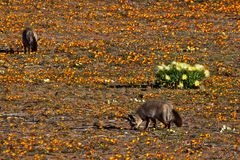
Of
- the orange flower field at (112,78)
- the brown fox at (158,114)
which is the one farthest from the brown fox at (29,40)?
the brown fox at (158,114)

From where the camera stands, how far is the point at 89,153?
12.8 meters

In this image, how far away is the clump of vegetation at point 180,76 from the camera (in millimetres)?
21125

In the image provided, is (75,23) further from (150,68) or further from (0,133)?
(0,133)

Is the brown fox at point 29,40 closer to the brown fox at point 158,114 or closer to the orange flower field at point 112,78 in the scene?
the orange flower field at point 112,78

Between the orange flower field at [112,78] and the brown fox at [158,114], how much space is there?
23 cm

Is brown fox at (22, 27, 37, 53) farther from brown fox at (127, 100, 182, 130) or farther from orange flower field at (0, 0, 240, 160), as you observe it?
brown fox at (127, 100, 182, 130)

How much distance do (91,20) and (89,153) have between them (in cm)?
2157

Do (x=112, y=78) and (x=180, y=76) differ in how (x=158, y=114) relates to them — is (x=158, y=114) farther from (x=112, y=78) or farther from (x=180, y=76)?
(x=112, y=78)

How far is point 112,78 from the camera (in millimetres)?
23094

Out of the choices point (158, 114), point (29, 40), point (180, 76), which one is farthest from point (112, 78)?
point (158, 114)

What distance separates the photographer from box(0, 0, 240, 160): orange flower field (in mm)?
13734

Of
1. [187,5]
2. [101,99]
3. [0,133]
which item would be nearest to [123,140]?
[0,133]

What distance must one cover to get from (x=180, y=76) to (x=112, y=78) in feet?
9.72

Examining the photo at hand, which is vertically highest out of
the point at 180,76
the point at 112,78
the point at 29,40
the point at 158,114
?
the point at 29,40
